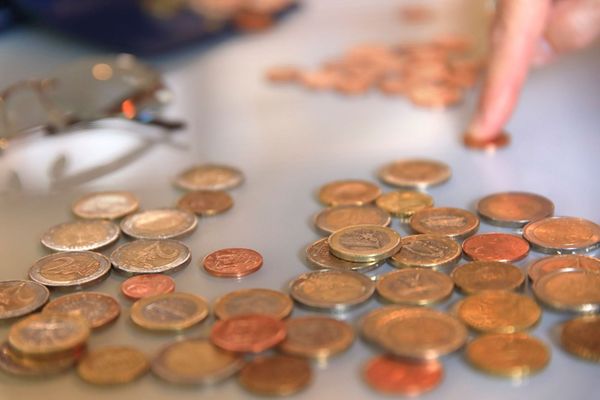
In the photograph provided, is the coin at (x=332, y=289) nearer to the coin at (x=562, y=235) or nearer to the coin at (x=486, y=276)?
the coin at (x=486, y=276)

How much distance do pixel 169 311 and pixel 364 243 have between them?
219 millimetres

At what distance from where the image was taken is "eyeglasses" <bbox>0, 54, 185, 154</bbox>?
1281 millimetres

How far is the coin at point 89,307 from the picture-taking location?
32.0 inches

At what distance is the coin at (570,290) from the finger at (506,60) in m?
0.41

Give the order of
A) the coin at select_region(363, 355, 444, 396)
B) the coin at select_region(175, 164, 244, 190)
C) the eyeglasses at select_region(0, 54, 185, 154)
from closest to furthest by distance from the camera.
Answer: the coin at select_region(363, 355, 444, 396)
the coin at select_region(175, 164, 244, 190)
the eyeglasses at select_region(0, 54, 185, 154)

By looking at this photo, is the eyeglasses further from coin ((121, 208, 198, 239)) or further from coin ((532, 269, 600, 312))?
coin ((532, 269, 600, 312))

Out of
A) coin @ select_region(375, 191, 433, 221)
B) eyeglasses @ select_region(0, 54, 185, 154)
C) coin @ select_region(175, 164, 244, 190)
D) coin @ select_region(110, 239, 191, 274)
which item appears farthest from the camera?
eyeglasses @ select_region(0, 54, 185, 154)

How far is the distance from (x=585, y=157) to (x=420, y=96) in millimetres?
325

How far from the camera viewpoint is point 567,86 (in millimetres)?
1396

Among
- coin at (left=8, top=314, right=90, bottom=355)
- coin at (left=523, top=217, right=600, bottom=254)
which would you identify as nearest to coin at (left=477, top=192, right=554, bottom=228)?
coin at (left=523, top=217, right=600, bottom=254)

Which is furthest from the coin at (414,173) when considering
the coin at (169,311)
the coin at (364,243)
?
the coin at (169,311)

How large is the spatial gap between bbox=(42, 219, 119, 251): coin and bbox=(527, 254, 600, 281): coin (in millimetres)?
454

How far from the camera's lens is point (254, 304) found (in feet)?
2.69

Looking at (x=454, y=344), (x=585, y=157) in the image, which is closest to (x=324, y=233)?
(x=454, y=344)
